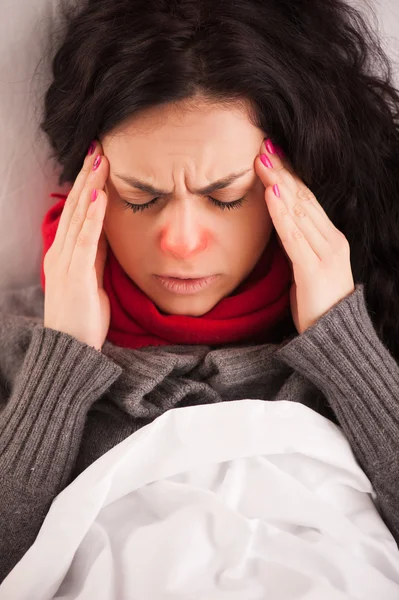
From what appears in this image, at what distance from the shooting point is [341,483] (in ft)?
3.57

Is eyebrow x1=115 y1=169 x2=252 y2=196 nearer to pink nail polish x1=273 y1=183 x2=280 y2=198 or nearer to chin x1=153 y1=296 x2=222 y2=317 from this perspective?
pink nail polish x1=273 y1=183 x2=280 y2=198

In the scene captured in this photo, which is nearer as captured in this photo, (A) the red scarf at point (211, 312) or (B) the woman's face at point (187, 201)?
(B) the woman's face at point (187, 201)

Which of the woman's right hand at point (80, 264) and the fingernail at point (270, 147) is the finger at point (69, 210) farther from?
the fingernail at point (270, 147)

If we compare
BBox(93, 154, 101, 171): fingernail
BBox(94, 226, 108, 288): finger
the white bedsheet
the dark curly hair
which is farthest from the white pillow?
the white bedsheet

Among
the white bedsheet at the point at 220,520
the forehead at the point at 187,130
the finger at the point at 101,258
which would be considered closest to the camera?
the white bedsheet at the point at 220,520

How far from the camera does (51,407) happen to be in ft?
3.71

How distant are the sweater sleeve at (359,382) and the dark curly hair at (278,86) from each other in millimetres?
177

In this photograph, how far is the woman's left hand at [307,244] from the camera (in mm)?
1167

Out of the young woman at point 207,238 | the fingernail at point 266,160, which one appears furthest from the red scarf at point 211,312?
the fingernail at point 266,160

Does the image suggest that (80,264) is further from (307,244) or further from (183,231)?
(307,244)

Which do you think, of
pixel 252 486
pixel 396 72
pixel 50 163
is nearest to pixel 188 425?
pixel 252 486

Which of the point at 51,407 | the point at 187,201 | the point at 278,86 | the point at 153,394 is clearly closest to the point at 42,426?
the point at 51,407

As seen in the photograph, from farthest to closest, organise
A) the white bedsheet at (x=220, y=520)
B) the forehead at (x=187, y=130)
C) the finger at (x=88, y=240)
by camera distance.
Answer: the finger at (x=88, y=240), the forehead at (x=187, y=130), the white bedsheet at (x=220, y=520)

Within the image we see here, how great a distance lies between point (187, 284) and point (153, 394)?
19cm
